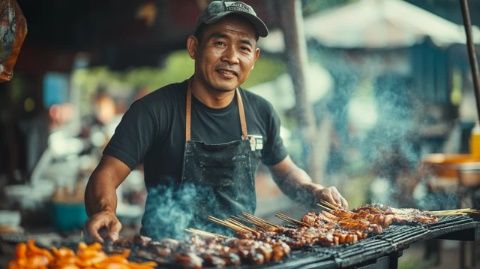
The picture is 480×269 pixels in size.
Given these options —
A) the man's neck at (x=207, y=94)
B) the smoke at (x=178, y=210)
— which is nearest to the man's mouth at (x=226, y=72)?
the man's neck at (x=207, y=94)

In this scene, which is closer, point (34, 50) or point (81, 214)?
point (81, 214)

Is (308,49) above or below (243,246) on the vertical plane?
above

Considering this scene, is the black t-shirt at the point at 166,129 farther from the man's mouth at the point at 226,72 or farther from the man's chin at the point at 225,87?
the man's mouth at the point at 226,72

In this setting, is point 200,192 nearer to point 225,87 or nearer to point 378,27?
point 225,87

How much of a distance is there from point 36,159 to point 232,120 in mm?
9788

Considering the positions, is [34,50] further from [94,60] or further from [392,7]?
[392,7]

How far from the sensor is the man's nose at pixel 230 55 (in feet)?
16.3

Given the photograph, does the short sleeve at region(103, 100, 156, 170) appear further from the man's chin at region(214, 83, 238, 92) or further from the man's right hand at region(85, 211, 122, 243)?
the man's right hand at region(85, 211, 122, 243)

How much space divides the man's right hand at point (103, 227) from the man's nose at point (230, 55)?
5.07ft

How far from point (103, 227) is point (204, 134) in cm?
134

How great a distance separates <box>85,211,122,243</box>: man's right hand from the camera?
Answer: 3.86m

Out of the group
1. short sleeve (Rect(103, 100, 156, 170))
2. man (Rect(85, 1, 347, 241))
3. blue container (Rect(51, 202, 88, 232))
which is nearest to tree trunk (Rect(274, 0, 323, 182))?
man (Rect(85, 1, 347, 241))

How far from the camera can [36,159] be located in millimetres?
14016

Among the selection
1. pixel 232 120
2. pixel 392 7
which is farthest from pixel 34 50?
pixel 232 120
